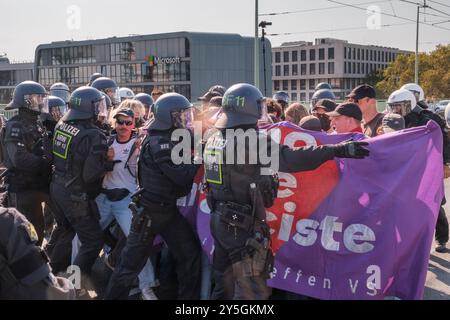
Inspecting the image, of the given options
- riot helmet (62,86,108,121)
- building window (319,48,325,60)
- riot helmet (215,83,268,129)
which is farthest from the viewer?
building window (319,48,325,60)

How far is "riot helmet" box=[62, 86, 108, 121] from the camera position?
5254 millimetres

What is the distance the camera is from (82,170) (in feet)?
16.9

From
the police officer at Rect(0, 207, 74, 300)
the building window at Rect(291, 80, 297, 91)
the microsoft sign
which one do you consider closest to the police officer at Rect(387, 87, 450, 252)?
the police officer at Rect(0, 207, 74, 300)

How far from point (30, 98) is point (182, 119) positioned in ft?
7.60

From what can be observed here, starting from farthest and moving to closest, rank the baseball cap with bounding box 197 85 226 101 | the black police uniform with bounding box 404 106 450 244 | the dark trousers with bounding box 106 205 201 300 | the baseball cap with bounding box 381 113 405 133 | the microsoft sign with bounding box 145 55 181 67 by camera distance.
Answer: the microsoft sign with bounding box 145 55 181 67 < the baseball cap with bounding box 197 85 226 101 < the black police uniform with bounding box 404 106 450 244 < the baseball cap with bounding box 381 113 405 133 < the dark trousers with bounding box 106 205 201 300

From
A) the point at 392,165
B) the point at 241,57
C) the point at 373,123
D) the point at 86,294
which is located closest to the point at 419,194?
the point at 392,165

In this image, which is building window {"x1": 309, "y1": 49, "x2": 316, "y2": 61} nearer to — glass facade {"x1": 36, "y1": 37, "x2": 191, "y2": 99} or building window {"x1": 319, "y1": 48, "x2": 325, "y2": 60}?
building window {"x1": 319, "y1": 48, "x2": 325, "y2": 60}

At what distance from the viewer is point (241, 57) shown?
70.8m

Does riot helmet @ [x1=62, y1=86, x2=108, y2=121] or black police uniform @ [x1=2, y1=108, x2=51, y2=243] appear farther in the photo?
black police uniform @ [x1=2, y1=108, x2=51, y2=243]

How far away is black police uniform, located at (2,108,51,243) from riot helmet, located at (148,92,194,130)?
1.77 metres

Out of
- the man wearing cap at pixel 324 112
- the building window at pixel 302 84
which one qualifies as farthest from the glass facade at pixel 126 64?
the man wearing cap at pixel 324 112

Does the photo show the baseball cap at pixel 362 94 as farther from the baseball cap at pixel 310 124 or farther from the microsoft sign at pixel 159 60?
the microsoft sign at pixel 159 60
